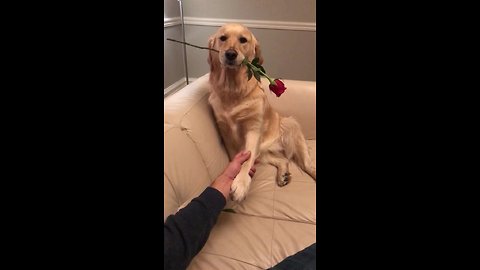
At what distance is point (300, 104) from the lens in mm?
2135

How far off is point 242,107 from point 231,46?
0.31 metres

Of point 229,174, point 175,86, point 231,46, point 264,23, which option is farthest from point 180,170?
point 264,23

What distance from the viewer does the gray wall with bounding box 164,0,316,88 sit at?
3.04 m

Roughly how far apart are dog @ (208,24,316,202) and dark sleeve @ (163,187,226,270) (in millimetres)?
428

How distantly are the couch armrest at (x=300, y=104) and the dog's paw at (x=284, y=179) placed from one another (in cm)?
57

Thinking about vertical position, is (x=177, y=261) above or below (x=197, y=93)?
below

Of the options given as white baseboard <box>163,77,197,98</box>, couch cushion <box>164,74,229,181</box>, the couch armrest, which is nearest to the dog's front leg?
couch cushion <box>164,74,229,181</box>

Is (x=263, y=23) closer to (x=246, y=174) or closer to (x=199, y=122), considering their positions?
(x=199, y=122)
